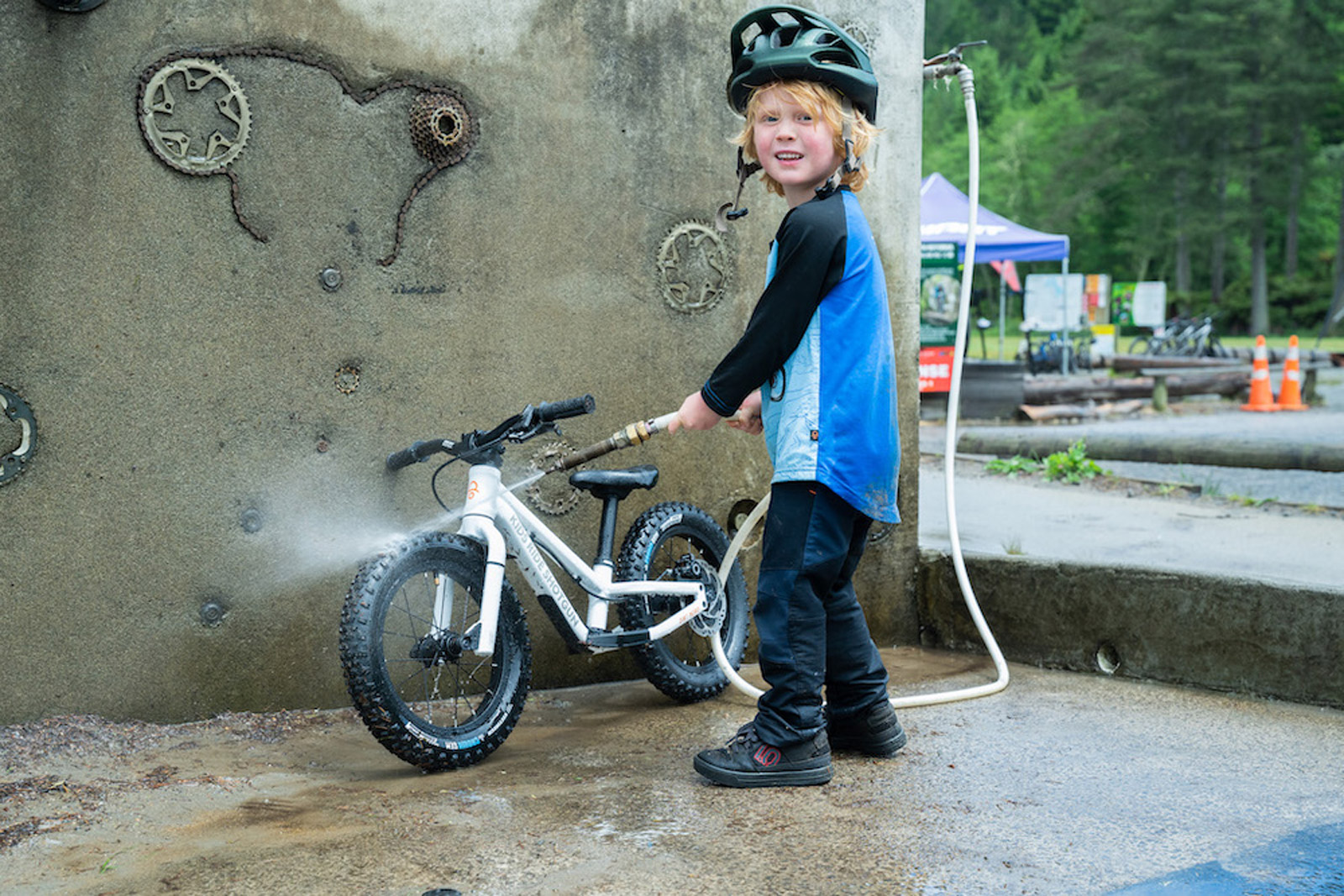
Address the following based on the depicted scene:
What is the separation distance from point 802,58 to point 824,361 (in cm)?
79

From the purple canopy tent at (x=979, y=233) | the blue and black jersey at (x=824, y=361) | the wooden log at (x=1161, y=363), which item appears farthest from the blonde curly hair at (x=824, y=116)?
the wooden log at (x=1161, y=363)

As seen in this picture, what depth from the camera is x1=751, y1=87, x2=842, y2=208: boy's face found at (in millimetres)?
3406

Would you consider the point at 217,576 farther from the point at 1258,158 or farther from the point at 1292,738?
the point at 1258,158

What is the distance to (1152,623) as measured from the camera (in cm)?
426

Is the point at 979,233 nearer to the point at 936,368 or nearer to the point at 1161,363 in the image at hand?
the point at 936,368

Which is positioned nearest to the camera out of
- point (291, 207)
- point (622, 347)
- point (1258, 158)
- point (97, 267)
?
point (97, 267)

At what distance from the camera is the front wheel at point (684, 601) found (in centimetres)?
407

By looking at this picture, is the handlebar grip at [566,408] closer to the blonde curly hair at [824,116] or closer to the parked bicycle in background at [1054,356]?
the blonde curly hair at [824,116]

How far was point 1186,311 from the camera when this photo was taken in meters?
44.9

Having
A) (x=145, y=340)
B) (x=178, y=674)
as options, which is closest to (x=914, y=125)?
(x=145, y=340)

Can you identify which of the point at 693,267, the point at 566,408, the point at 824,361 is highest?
the point at 693,267

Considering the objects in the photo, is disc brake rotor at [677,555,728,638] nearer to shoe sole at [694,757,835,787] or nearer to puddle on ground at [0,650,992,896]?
puddle on ground at [0,650,992,896]

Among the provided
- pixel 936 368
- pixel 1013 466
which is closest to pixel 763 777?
pixel 1013 466

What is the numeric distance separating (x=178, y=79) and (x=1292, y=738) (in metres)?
3.65
